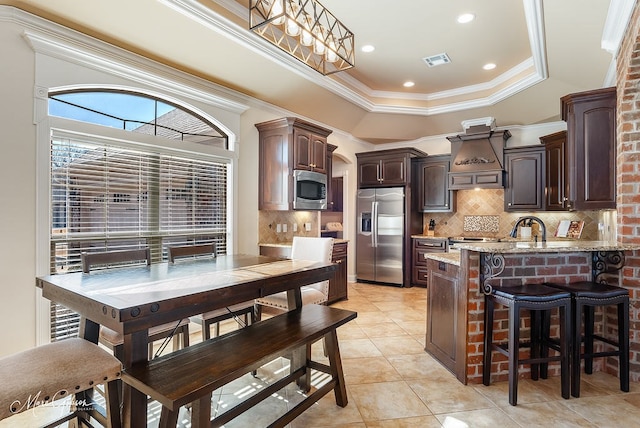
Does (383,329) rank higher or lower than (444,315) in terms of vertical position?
lower

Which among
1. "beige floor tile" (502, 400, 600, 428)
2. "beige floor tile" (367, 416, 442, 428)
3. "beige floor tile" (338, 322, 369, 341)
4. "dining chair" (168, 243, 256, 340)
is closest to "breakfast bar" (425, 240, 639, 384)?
"beige floor tile" (502, 400, 600, 428)

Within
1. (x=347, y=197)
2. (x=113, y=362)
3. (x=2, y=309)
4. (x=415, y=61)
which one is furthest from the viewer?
(x=347, y=197)

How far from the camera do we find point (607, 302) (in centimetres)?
231

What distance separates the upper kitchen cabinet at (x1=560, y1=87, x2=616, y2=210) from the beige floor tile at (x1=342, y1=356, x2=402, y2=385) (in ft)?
7.48

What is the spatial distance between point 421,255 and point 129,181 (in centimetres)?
457

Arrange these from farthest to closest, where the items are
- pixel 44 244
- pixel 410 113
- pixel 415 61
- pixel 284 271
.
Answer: pixel 410 113
pixel 415 61
pixel 44 244
pixel 284 271

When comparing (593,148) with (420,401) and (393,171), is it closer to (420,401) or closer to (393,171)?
(420,401)

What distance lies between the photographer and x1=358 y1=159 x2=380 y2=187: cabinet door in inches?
242

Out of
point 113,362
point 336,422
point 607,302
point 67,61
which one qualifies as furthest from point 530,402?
point 67,61

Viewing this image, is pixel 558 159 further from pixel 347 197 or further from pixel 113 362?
pixel 113 362

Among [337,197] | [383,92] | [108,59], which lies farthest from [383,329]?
[337,197]

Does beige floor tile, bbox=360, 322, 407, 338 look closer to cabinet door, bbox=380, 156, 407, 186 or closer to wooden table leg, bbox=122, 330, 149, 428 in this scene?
wooden table leg, bbox=122, 330, 149, 428

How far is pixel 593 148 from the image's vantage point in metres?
2.93

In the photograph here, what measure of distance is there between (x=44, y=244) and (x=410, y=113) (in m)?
5.09
